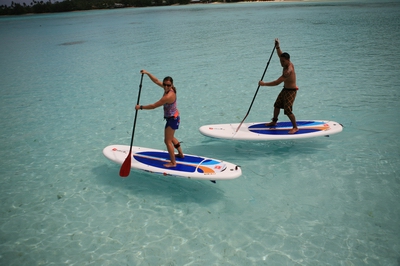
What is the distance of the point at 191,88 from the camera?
48.5 feet

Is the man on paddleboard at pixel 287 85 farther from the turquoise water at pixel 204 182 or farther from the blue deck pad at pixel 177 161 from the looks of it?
the blue deck pad at pixel 177 161

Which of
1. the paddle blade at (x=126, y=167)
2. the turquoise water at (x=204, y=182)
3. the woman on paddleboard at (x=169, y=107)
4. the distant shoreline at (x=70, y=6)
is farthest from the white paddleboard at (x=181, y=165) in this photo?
the distant shoreline at (x=70, y=6)

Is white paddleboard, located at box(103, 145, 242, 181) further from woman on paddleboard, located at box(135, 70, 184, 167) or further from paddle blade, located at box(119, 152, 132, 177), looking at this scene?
woman on paddleboard, located at box(135, 70, 184, 167)

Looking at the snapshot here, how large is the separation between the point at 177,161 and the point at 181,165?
24 cm

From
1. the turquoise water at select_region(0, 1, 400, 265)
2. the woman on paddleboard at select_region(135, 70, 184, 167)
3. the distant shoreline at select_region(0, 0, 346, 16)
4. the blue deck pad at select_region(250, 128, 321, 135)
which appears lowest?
the turquoise water at select_region(0, 1, 400, 265)

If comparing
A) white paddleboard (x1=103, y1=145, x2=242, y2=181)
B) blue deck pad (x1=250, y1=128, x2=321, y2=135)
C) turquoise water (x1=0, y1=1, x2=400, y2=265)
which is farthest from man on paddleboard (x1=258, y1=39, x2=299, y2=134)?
white paddleboard (x1=103, y1=145, x2=242, y2=181)

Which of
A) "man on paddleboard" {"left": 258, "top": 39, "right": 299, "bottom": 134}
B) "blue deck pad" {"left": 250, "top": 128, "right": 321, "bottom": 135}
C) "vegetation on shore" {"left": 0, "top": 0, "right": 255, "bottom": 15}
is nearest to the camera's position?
"man on paddleboard" {"left": 258, "top": 39, "right": 299, "bottom": 134}

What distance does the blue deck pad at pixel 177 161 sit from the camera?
7113mm

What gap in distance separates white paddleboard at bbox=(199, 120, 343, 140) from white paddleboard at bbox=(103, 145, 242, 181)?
59.9 inches

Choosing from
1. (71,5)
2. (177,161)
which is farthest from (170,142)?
(71,5)

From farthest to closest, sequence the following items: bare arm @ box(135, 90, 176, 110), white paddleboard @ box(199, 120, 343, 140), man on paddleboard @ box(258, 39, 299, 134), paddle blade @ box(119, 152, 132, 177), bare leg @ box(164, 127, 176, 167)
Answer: white paddleboard @ box(199, 120, 343, 140), man on paddleboard @ box(258, 39, 299, 134), paddle blade @ box(119, 152, 132, 177), bare leg @ box(164, 127, 176, 167), bare arm @ box(135, 90, 176, 110)

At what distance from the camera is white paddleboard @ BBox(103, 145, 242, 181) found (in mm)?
6673

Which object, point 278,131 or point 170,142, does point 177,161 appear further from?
point 278,131

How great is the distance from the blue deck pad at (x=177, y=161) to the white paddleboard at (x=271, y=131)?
144 centimetres
